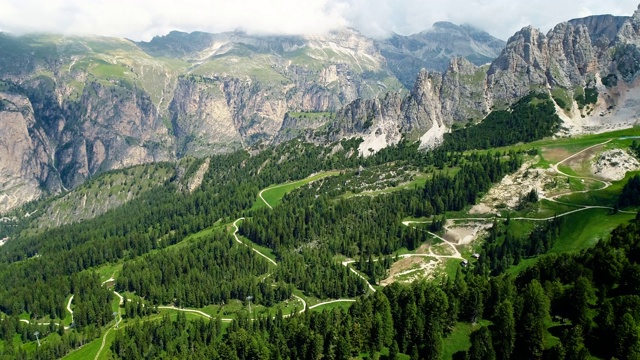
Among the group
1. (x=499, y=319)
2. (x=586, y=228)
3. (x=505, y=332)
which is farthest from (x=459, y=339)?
(x=586, y=228)

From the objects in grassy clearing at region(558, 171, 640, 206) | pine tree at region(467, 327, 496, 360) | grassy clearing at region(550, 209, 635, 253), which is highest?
grassy clearing at region(558, 171, 640, 206)

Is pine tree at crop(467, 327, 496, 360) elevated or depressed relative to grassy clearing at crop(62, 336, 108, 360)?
elevated

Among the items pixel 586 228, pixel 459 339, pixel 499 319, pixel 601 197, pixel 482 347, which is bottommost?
pixel 459 339

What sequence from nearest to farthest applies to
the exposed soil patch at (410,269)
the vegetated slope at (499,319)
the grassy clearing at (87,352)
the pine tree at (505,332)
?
the vegetated slope at (499,319)
the pine tree at (505,332)
the grassy clearing at (87,352)
the exposed soil patch at (410,269)

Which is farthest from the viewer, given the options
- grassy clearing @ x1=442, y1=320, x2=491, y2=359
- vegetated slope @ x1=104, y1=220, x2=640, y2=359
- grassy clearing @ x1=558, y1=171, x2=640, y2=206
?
grassy clearing @ x1=558, y1=171, x2=640, y2=206

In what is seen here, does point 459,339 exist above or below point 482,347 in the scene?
below

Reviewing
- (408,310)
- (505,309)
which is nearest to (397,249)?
(408,310)

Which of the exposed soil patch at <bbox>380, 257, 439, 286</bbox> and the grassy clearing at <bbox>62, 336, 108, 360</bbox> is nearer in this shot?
the grassy clearing at <bbox>62, 336, 108, 360</bbox>

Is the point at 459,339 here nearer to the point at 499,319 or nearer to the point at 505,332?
the point at 499,319

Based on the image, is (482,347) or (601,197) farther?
(601,197)

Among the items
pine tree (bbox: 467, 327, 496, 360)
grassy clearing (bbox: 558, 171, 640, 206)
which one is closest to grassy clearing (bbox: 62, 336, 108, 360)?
pine tree (bbox: 467, 327, 496, 360)

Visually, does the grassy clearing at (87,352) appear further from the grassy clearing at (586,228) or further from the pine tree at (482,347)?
the grassy clearing at (586,228)

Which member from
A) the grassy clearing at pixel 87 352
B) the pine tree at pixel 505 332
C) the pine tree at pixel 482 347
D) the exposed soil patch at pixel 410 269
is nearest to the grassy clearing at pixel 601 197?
the exposed soil patch at pixel 410 269

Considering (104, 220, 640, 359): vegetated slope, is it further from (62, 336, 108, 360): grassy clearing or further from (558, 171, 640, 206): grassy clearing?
(558, 171, 640, 206): grassy clearing
